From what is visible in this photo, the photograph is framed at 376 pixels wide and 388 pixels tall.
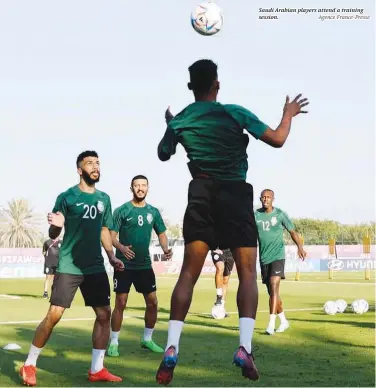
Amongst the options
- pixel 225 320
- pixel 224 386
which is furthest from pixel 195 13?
pixel 225 320

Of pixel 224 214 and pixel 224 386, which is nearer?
pixel 224 214

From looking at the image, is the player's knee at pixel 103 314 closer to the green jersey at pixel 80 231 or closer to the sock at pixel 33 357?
the green jersey at pixel 80 231

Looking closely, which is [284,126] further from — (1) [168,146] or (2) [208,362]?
(2) [208,362]

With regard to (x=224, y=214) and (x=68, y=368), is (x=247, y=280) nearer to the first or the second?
(x=224, y=214)

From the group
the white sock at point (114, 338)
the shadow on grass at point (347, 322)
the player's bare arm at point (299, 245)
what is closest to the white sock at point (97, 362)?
the white sock at point (114, 338)

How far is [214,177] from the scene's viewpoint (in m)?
6.62

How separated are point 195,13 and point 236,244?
4.68 metres

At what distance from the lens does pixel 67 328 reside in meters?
15.8

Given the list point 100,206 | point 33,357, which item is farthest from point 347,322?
point 33,357

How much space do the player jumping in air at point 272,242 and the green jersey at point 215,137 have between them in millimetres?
8654

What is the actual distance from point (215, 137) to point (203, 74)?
0.51 m

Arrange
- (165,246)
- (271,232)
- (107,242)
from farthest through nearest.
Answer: (271,232)
(165,246)
(107,242)

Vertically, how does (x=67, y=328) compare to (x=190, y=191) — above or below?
below

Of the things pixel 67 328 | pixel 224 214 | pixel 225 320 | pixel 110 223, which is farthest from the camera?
pixel 225 320
